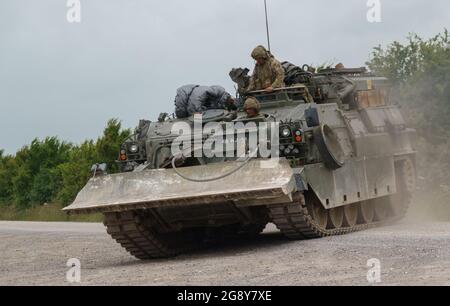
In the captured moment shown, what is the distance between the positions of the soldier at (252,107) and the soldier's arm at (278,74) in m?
1.21

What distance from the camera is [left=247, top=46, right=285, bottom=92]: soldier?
1769 cm

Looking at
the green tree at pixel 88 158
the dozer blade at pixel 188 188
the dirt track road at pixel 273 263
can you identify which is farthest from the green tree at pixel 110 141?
the dozer blade at pixel 188 188

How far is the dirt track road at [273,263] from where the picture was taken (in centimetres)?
1134

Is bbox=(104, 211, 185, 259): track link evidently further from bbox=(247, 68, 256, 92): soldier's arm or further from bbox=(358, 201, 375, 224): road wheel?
bbox=(358, 201, 375, 224): road wheel

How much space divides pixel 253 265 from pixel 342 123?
198 inches

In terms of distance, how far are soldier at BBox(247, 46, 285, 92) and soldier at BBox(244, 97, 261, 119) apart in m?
1.44

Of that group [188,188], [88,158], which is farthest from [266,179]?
[88,158]

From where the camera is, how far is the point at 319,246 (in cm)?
1421

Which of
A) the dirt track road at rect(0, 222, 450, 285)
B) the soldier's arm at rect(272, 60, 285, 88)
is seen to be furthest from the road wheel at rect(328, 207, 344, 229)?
the soldier's arm at rect(272, 60, 285, 88)

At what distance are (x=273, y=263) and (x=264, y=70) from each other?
5.56 m

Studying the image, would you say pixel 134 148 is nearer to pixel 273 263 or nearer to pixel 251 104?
pixel 251 104

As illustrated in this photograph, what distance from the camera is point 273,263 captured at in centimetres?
1295
